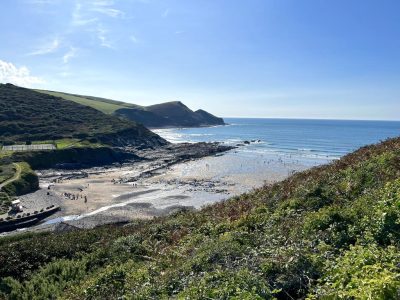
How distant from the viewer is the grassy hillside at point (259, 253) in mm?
7613

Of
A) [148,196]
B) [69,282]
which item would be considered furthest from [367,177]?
[148,196]

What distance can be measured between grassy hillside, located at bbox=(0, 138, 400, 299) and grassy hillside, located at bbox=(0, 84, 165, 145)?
351 feet

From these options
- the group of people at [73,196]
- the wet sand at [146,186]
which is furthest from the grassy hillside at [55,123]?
the group of people at [73,196]

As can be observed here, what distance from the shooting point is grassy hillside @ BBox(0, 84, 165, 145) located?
405 ft

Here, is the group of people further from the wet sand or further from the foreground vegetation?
the foreground vegetation

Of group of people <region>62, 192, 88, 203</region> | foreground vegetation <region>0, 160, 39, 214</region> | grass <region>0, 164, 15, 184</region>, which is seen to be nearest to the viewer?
foreground vegetation <region>0, 160, 39, 214</region>

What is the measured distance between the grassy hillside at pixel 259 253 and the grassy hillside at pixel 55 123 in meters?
107

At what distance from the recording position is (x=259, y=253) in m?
10.1

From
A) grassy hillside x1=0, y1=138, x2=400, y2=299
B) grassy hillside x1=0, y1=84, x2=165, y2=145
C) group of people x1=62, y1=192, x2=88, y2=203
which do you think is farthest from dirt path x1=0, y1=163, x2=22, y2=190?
grassy hillside x1=0, y1=138, x2=400, y2=299

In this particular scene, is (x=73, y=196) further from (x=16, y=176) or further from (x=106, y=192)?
(x=16, y=176)

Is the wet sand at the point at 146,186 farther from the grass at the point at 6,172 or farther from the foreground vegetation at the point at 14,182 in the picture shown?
the grass at the point at 6,172

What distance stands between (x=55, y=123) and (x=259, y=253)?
141m

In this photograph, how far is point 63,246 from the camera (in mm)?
19938

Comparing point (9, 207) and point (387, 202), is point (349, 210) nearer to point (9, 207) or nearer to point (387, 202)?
point (387, 202)
